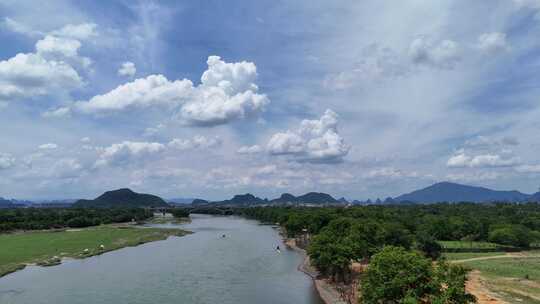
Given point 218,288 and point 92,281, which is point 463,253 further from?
point 92,281

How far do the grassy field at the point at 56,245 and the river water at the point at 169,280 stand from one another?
449 cm

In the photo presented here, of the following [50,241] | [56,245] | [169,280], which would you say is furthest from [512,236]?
[50,241]

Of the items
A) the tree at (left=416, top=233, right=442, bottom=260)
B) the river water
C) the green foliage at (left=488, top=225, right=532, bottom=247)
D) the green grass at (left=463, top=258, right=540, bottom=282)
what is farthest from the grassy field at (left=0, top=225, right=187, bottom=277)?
the green foliage at (left=488, top=225, right=532, bottom=247)

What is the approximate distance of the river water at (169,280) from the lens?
53969 mm

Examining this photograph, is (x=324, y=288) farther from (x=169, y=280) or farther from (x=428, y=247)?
(x=428, y=247)

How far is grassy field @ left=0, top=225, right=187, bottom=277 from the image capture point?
3307 inches

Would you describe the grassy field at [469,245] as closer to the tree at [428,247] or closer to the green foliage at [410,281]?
the tree at [428,247]

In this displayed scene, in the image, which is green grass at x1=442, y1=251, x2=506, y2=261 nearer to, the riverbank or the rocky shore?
the riverbank

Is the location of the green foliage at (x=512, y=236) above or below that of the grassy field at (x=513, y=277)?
above

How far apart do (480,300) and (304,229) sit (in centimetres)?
7787

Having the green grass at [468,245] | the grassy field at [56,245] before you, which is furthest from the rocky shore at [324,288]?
the grassy field at [56,245]

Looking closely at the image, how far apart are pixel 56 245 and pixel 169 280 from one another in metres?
57.4

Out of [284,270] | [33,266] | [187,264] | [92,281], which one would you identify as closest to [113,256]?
[33,266]

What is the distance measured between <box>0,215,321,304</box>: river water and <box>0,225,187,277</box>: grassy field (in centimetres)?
449
